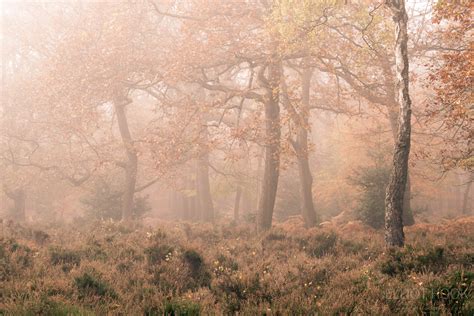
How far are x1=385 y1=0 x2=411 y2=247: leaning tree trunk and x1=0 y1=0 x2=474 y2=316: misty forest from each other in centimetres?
3

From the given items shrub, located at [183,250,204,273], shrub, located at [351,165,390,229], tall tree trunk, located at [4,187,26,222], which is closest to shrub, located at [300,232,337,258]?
shrub, located at [183,250,204,273]

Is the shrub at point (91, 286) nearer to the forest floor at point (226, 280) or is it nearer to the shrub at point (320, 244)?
the forest floor at point (226, 280)

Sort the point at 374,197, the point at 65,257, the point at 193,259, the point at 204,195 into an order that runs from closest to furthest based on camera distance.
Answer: the point at 193,259 < the point at 65,257 < the point at 374,197 < the point at 204,195

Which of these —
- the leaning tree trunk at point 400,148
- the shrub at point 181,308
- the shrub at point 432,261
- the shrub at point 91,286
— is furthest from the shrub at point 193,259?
the leaning tree trunk at point 400,148

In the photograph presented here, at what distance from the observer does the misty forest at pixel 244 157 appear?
6.91 metres

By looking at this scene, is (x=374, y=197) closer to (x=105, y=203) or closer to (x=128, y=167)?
(x=128, y=167)

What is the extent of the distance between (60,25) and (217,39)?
13.0m

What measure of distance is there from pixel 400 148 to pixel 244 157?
318 inches

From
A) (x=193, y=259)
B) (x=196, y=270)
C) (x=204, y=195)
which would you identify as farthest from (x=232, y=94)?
(x=204, y=195)

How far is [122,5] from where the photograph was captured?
59.6 feet

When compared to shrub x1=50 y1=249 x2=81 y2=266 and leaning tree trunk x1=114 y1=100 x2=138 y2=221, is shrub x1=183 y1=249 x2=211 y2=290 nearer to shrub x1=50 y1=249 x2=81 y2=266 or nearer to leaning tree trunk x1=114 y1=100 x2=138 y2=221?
shrub x1=50 y1=249 x2=81 y2=266

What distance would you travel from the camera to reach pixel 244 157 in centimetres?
1730

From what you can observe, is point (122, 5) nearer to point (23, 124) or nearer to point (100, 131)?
point (23, 124)

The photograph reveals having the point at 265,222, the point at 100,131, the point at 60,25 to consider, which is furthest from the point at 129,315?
the point at 100,131
